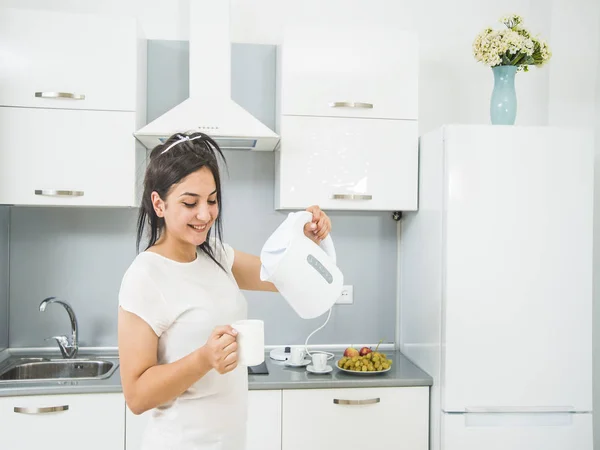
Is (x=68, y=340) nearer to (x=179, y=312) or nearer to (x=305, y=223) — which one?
(x=179, y=312)

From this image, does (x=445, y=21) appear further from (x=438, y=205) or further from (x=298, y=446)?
(x=298, y=446)

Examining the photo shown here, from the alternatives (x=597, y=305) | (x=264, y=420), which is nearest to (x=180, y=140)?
(x=264, y=420)

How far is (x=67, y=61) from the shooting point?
228 centimetres

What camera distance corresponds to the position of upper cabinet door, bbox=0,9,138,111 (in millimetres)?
2256

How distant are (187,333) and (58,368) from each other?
1.36 metres

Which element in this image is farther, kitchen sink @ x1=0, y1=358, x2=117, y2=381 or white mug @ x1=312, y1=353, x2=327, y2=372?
kitchen sink @ x1=0, y1=358, x2=117, y2=381

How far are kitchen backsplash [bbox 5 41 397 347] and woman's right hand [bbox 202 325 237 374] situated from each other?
1.48 meters

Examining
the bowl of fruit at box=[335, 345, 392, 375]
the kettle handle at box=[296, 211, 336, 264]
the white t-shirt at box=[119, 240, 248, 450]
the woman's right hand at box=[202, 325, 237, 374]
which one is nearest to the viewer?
the woman's right hand at box=[202, 325, 237, 374]

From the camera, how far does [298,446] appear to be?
2184 millimetres

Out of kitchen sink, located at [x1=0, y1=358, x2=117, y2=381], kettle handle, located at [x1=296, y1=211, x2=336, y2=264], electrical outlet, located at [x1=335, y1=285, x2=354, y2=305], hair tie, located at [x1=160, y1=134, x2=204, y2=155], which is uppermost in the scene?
hair tie, located at [x1=160, y1=134, x2=204, y2=155]

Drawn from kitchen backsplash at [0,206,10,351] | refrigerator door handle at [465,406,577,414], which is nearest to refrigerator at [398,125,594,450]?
refrigerator door handle at [465,406,577,414]

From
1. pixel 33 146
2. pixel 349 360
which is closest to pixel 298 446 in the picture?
pixel 349 360

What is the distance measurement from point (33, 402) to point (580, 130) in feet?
7.21

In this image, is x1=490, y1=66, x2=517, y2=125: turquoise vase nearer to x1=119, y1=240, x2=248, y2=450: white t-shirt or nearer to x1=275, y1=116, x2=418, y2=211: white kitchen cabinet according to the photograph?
x1=275, y1=116, x2=418, y2=211: white kitchen cabinet
